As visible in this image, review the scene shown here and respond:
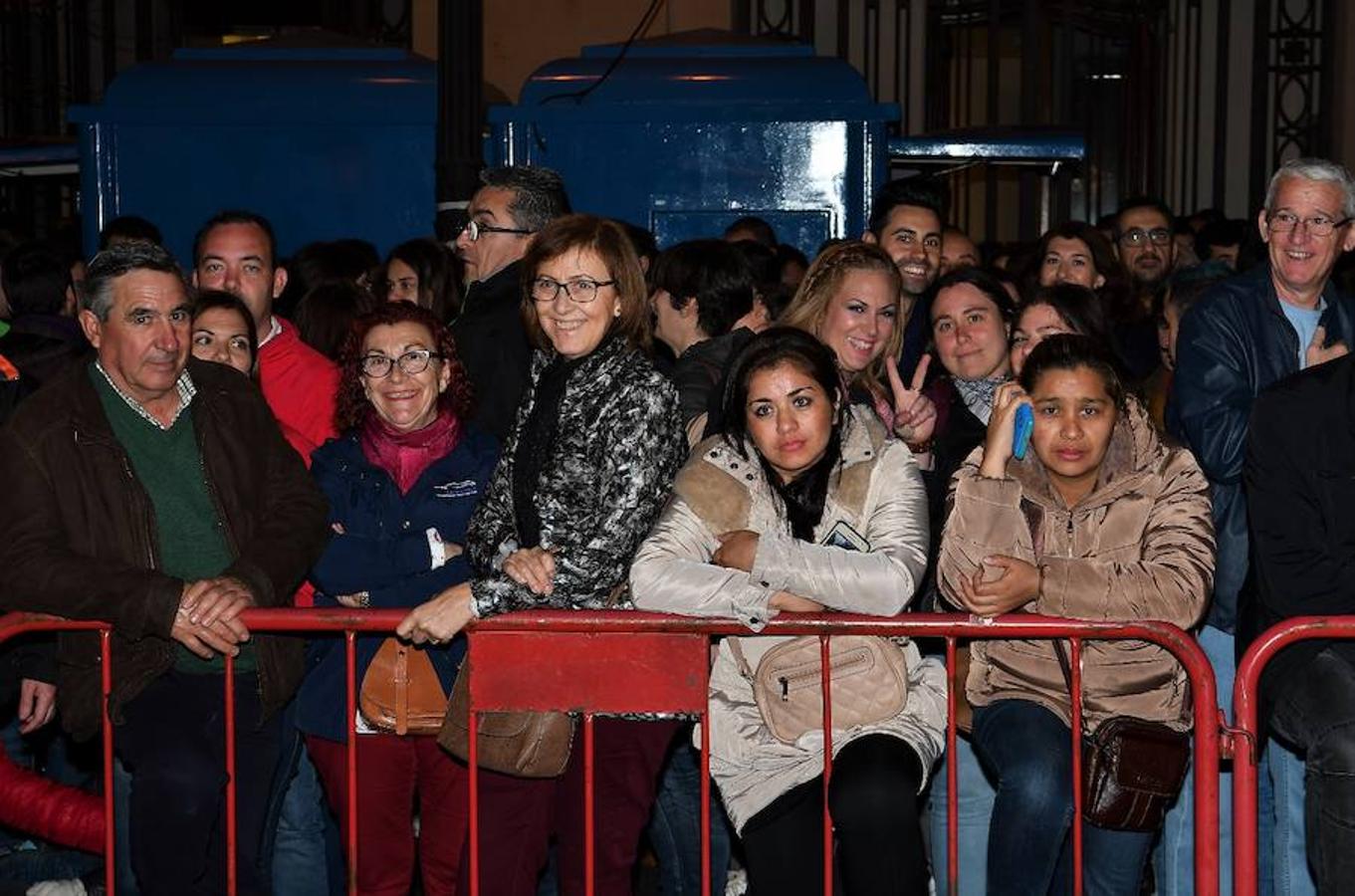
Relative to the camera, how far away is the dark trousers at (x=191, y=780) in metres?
5.17

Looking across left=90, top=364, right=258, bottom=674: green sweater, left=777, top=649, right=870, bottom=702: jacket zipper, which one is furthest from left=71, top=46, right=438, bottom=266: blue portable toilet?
left=777, top=649, right=870, bottom=702: jacket zipper

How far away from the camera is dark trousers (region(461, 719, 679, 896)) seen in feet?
17.1

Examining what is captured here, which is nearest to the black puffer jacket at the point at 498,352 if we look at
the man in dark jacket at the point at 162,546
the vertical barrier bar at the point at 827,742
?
the man in dark jacket at the point at 162,546

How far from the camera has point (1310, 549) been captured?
5074 mm

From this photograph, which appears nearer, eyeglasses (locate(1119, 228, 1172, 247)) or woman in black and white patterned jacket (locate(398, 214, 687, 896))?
woman in black and white patterned jacket (locate(398, 214, 687, 896))

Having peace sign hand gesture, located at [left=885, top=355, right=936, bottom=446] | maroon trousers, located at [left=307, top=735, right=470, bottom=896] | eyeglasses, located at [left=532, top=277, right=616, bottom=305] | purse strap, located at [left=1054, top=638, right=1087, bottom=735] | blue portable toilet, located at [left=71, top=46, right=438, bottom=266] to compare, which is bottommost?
maroon trousers, located at [left=307, top=735, right=470, bottom=896]

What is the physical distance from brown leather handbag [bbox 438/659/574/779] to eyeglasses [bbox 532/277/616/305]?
3.74 ft

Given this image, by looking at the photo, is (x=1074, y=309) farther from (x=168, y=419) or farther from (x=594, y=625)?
(x=168, y=419)

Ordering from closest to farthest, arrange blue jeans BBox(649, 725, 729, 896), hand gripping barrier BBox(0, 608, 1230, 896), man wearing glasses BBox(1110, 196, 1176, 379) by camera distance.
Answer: hand gripping barrier BBox(0, 608, 1230, 896), blue jeans BBox(649, 725, 729, 896), man wearing glasses BBox(1110, 196, 1176, 379)

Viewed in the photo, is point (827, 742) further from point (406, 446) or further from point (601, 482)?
point (406, 446)

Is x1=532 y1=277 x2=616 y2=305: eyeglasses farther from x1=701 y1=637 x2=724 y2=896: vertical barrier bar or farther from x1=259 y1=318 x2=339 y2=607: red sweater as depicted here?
x1=259 y1=318 x2=339 y2=607: red sweater

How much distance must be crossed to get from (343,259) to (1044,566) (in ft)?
16.0

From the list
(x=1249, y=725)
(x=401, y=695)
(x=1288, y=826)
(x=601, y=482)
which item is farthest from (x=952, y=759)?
(x=401, y=695)

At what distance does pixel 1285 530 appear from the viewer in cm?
510
